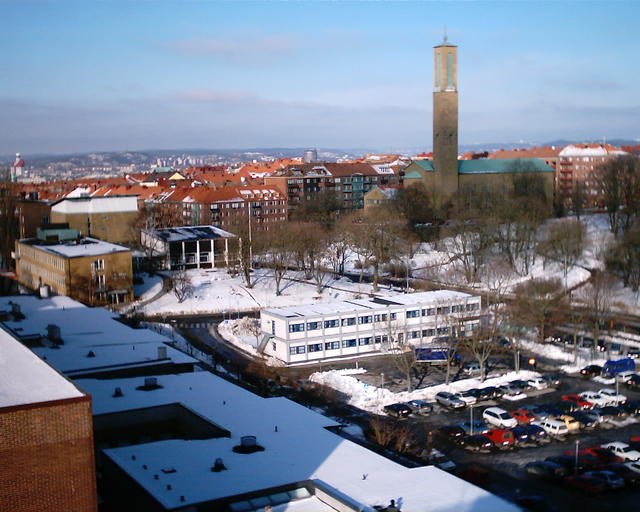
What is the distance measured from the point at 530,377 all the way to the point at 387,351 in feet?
13.9

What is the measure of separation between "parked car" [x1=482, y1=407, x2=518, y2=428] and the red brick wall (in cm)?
990

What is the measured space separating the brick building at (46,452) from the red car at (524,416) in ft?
34.0

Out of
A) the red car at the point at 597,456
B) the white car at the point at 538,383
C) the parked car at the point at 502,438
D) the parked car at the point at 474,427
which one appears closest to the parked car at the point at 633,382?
the white car at the point at 538,383

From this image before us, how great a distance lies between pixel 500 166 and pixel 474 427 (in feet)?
123

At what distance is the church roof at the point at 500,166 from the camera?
48.6 meters

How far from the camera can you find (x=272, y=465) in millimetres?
10383

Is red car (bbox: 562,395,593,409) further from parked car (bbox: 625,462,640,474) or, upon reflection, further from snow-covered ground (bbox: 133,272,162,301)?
snow-covered ground (bbox: 133,272,162,301)

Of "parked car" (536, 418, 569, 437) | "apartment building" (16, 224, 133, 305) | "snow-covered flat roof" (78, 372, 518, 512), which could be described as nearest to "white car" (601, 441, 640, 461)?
"parked car" (536, 418, 569, 437)

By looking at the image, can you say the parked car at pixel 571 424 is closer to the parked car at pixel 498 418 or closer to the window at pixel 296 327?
the parked car at pixel 498 418

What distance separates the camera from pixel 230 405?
44.7ft

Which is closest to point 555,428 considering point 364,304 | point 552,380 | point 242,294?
point 552,380

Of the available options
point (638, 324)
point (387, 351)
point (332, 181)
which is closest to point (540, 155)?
point (332, 181)

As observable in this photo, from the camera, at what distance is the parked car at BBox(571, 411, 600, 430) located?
15148 millimetres

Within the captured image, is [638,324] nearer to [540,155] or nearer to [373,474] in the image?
[373,474]
